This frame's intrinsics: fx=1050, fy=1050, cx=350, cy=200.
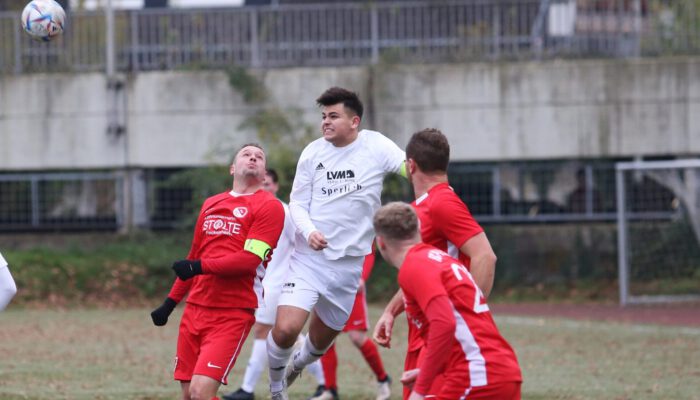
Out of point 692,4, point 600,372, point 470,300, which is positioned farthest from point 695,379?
point 692,4

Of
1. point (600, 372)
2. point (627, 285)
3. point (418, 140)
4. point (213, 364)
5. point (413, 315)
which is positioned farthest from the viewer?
point (627, 285)

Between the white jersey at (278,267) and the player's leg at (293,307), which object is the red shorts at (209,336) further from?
the white jersey at (278,267)

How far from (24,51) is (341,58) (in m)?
6.53

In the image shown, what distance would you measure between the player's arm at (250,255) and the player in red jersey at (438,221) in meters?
1.28

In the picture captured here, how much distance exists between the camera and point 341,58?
841 inches

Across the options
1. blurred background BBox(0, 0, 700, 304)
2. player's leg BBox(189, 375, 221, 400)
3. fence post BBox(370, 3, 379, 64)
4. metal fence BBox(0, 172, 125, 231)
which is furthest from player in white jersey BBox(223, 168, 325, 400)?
metal fence BBox(0, 172, 125, 231)

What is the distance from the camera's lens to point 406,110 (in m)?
21.0

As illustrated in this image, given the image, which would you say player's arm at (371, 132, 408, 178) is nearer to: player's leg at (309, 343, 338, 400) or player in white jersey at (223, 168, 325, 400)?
player in white jersey at (223, 168, 325, 400)

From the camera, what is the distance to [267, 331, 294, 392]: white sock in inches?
303

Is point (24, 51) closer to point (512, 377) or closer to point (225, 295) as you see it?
point (225, 295)

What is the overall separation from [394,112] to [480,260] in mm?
15431

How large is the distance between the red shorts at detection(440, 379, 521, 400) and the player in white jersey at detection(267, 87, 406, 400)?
8.85ft

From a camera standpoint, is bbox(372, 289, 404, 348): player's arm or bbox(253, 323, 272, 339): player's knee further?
bbox(253, 323, 272, 339): player's knee

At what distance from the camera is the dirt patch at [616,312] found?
683 inches
